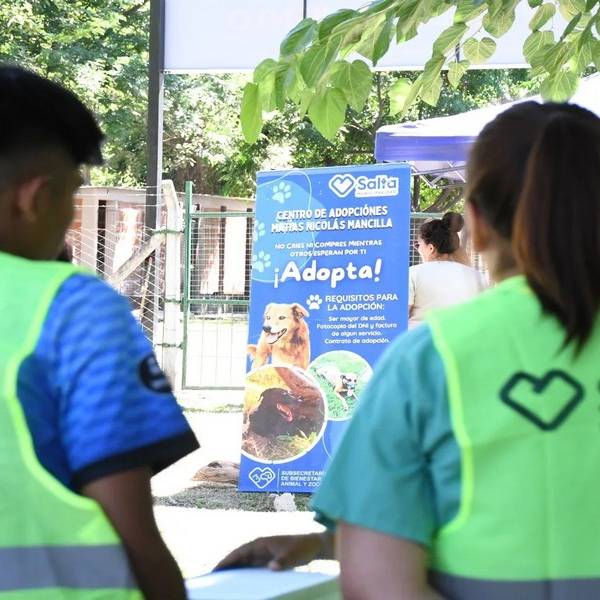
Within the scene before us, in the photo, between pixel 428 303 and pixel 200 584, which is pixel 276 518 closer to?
pixel 428 303

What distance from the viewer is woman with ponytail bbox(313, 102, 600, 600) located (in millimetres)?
1456

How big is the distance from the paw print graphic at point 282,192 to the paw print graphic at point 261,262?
1.15ft

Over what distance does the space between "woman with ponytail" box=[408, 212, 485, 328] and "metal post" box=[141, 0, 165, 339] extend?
342cm

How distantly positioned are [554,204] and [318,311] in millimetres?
5792

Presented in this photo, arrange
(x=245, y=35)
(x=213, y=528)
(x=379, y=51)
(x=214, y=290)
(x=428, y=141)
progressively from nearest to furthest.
Result: (x=379, y=51) → (x=213, y=528) → (x=428, y=141) → (x=245, y=35) → (x=214, y=290)

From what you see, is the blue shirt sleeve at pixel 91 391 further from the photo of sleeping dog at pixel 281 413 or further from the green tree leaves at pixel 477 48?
the photo of sleeping dog at pixel 281 413

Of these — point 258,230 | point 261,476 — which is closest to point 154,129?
point 258,230

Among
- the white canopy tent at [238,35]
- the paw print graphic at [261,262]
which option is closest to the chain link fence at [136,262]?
the white canopy tent at [238,35]

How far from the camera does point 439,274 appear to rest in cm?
721

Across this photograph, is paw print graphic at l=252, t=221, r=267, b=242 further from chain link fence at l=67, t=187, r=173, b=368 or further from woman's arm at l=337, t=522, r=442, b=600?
woman's arm at l=337, t=522, r=442, b=600

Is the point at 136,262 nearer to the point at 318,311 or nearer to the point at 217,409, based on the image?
the point at 217,409

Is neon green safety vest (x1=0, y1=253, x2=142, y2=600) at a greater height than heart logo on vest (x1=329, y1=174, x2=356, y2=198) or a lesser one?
Result: lesser

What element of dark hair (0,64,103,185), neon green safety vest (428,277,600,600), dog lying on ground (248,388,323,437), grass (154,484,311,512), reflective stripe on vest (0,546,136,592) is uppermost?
dark hair (0,64,103,185)

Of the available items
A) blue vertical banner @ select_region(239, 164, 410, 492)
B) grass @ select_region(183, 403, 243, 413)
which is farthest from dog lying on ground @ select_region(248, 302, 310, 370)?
grass @ select_region(183, 403, 243, 413)
